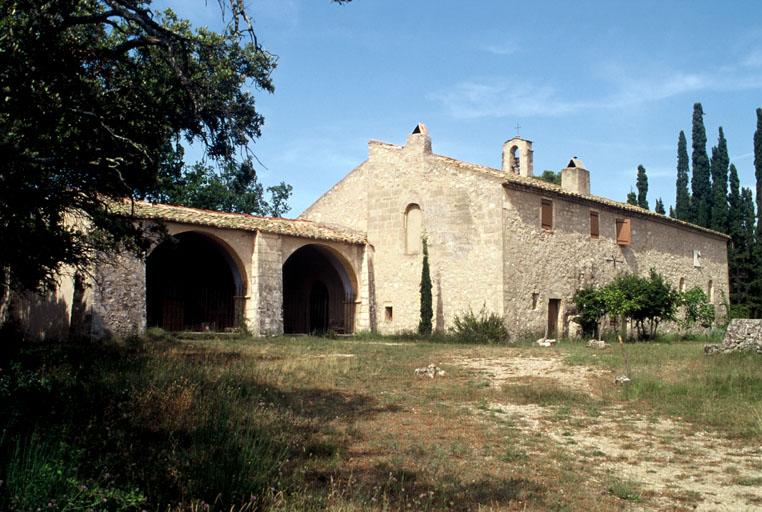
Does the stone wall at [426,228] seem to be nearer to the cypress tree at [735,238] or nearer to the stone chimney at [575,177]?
the stone chimney at [575,177]

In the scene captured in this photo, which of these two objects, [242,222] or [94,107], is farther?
[242,222]

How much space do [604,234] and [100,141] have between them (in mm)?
21487

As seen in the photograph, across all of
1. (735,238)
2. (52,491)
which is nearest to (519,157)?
(735,238)

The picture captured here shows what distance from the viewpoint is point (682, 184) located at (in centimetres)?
4694

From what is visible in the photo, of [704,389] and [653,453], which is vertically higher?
[704,389]

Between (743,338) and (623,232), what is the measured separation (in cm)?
1328

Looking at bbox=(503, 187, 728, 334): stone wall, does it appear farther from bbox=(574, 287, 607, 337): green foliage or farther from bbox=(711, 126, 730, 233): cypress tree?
bbox=(711, 126, 730, 233): cypress tree

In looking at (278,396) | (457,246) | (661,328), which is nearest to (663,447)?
(278,396)

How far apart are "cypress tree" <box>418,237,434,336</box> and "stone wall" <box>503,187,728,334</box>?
2.86 meters

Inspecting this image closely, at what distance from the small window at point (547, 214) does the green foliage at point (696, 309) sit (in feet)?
20.0

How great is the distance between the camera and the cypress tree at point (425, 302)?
2366 cm

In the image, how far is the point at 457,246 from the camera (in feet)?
77.8

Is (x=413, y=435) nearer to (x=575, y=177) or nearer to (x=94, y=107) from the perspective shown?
(x=94, y=107)

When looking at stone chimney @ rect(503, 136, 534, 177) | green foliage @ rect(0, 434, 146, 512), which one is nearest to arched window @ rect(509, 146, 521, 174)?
stone chimney @ rect(503, 136, 534, 177)
